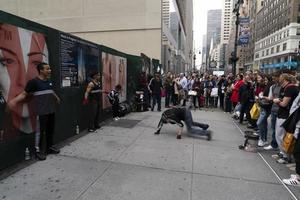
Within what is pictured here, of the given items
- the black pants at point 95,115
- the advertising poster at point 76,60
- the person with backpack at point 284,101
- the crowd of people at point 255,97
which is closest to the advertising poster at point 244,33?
the crowd of people at point 255,97

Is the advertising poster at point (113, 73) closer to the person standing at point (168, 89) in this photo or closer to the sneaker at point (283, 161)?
the person standing at point (168, 89)

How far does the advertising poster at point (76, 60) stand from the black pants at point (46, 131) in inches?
47.2

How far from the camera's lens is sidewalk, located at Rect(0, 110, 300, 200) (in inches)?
165

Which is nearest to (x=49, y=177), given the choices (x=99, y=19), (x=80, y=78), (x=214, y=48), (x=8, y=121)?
(x=8, y=121)

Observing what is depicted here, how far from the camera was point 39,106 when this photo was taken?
5.37 meters

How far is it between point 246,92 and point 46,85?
7.28 m

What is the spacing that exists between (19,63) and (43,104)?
0.86 meters

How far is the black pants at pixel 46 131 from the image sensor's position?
556 centimetres

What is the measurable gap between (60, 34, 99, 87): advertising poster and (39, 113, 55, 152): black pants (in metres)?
1.20

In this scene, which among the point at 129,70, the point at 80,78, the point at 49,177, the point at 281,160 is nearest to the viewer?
the point at 49,177

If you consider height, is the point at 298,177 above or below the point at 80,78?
below

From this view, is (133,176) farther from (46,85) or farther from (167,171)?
(46,85)

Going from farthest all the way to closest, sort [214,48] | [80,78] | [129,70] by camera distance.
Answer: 1. [214,48]
2. [129,70]
3. [80,78]

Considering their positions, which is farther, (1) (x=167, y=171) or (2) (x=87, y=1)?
(2) (x=87, y=1)
